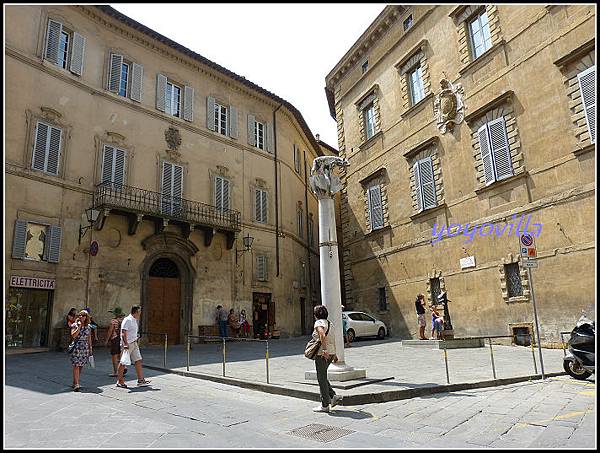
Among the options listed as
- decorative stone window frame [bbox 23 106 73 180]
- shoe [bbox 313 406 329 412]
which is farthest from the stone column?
decorative stone window frame [bbox 23 106 73 180]

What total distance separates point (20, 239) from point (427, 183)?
14.4m

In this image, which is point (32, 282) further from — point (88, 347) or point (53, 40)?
point (53, 40)

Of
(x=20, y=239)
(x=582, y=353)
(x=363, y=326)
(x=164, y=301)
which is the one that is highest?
(x=20, y=239)

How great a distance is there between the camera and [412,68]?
64.3 ft

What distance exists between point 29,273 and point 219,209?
8.21 meters

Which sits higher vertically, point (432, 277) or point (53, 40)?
point (53, 40)

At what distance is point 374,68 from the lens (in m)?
21.9

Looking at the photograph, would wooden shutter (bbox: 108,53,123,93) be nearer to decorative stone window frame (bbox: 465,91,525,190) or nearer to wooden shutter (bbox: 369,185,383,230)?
wooden shutter (bbox: 369,185,383,230)

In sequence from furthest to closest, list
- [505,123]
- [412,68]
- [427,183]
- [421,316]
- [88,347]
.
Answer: [412,68] < [427,183] < [421,316] < [505,123] < [88,347]

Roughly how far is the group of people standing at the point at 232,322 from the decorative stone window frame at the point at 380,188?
22.9ft

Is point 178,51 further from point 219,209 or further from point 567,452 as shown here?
point 567,452

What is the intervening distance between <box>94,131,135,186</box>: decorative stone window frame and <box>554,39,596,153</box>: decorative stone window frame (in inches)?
598

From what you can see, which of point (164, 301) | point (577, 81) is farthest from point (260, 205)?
point (577, 81)

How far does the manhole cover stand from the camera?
5.19 metres
